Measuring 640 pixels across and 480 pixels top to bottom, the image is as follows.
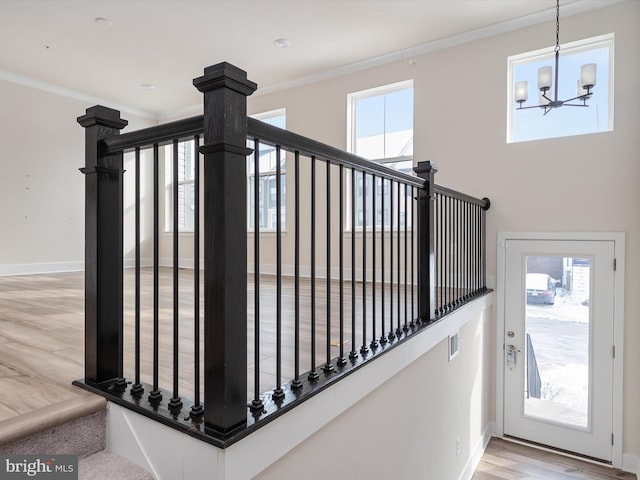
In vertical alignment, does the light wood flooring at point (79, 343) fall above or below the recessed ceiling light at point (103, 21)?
below

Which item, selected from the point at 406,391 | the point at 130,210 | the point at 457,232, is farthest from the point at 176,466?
the point at 130,210

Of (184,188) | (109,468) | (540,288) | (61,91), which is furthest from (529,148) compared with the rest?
(61,91)

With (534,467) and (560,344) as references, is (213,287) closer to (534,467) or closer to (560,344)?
(534,467)

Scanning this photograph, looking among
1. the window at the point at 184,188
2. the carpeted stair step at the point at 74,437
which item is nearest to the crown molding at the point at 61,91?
the window at the point at 184,188

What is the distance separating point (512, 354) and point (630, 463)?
123 centimetres

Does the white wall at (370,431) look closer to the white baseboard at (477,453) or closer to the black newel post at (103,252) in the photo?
the white baseboard at (477,453)

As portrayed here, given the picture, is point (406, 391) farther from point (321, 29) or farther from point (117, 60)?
point (117, 60)

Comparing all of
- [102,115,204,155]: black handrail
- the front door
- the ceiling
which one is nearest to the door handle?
the front door

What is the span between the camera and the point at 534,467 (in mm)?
3619


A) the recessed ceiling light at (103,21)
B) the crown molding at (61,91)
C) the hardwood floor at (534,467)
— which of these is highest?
the recessed ceiling light at (103,21)

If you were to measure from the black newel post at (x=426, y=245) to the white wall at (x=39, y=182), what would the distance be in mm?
5275

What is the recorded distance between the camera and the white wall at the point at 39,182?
5180 millimetres

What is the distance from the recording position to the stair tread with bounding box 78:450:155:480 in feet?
3.80

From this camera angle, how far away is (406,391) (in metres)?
2.19
